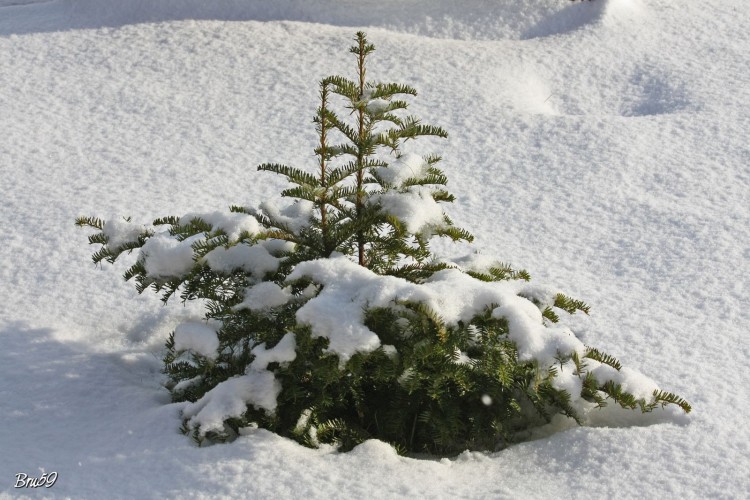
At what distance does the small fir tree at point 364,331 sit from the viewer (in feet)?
8.85

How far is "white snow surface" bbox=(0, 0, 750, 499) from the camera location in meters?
2.77

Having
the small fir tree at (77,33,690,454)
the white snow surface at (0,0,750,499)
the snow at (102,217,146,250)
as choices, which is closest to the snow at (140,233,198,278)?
the small fir tree at (77,33,690,454)

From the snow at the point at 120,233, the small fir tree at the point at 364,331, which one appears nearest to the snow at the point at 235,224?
the small fir tree at the point at 364,331

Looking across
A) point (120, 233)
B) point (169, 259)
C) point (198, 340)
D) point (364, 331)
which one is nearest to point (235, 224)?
point (169, 259)

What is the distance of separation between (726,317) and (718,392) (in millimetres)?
829

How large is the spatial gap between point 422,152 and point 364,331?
3513 millimetres

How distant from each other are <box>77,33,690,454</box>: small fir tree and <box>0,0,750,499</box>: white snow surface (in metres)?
0.11

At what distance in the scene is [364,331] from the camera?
261 centimetres

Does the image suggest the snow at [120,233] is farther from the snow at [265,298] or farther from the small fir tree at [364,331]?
the snow at [265,298]

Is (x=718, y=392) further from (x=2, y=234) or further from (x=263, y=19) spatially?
(x=263, y=19)

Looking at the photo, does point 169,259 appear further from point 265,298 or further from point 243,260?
point 265,298

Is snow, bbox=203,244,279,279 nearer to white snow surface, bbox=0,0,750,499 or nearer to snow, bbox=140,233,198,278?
snow, bbox=140,233,198,278

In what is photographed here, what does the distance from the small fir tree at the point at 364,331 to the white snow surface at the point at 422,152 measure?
0.37ft

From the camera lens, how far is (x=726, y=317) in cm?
407
